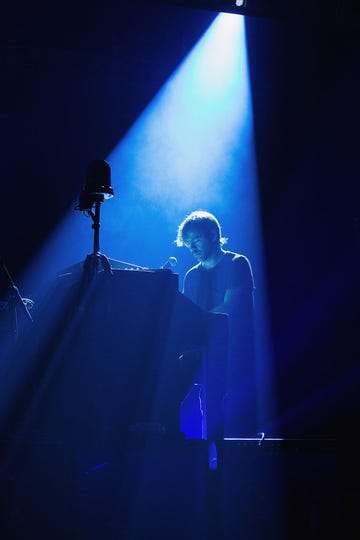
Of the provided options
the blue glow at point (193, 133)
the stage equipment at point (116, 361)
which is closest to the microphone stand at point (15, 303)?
the stage equipment at point (116, 361)

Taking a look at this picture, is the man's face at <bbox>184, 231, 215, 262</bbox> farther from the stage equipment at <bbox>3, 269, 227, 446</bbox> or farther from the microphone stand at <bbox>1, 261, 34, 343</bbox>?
the microphone stand at <bbox>1, 261, 34, 343</bbox>

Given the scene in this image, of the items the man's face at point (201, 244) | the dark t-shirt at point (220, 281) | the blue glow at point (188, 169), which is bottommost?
the dark t-shirt at point (220, 281)

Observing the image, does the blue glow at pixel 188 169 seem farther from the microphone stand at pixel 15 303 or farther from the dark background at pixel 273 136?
the microphone stand at pixel 15 303

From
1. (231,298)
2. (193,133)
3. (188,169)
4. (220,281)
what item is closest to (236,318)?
(231,298)

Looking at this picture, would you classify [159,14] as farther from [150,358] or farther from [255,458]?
[255,458]

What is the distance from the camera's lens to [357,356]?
462 cm

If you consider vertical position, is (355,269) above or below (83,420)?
above

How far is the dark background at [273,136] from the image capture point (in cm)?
465

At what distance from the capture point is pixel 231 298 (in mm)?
3244

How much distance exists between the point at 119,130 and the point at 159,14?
1.21 m

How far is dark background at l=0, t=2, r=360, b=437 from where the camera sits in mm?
4652

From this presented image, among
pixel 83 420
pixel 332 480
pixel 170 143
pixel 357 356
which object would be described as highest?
pixel 170 143

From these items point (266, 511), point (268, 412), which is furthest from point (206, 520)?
point (268, 412)

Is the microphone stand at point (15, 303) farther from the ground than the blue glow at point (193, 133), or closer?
closer
